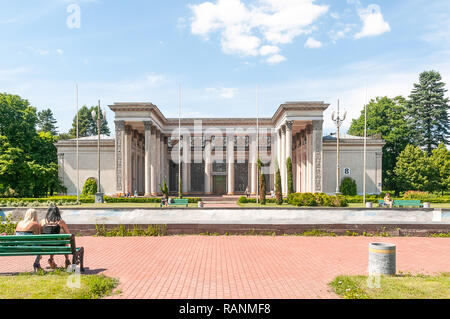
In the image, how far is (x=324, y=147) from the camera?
151 feet

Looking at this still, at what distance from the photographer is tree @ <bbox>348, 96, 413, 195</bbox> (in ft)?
178

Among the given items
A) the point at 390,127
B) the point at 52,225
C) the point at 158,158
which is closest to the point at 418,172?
the point at 390,127

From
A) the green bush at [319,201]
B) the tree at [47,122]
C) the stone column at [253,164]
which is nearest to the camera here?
the green bush at [319,201]

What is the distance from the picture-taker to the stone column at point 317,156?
41.0 m

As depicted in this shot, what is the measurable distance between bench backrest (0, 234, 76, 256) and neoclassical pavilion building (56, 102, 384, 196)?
1179 inches

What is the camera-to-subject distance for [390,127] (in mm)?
56906

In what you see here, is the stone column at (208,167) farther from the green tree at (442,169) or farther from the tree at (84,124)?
the tree at (84,124)

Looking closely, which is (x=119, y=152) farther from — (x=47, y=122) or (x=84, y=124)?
(x=47, y=122)

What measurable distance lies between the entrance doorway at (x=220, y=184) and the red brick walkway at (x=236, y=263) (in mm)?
39501

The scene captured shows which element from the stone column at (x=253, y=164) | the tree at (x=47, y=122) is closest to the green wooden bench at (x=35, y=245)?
the stone column at (x=253, y=164)

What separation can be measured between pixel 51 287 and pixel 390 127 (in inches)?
2455
